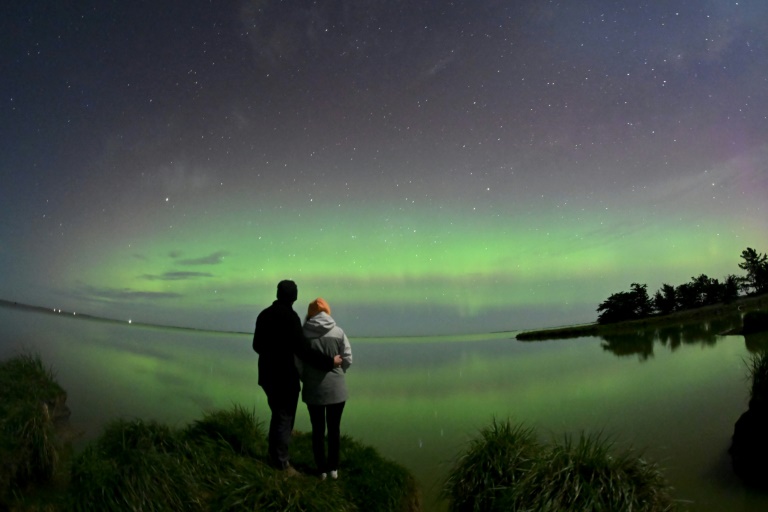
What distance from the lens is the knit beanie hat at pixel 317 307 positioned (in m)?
7.15

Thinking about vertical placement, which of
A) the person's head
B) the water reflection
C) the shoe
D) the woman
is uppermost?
the person's head

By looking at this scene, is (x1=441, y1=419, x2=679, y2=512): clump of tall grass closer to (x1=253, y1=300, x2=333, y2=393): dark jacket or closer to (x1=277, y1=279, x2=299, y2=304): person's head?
(x1=253, y1=300, x2=333, y2=393): dark jacket

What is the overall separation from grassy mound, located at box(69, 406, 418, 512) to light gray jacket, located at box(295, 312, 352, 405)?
134 centimetres

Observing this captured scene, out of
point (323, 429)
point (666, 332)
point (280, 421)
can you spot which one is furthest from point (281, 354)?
point (666, 332)

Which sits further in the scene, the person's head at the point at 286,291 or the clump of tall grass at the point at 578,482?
the person's head at the point at 286,291

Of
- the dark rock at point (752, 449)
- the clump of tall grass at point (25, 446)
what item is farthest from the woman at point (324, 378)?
the dark rock at point (752, 449)

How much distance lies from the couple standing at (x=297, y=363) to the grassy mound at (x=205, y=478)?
82cm

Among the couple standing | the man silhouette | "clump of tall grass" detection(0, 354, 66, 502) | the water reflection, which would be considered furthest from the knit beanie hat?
the water reflection

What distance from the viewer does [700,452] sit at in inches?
434

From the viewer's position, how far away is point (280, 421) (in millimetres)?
7141

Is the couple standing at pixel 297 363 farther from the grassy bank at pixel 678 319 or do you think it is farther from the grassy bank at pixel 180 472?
the grassy bank at pixel 678 319

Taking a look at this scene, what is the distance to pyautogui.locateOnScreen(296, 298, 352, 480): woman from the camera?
6.95m

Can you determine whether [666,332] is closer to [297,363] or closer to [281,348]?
[297,363]

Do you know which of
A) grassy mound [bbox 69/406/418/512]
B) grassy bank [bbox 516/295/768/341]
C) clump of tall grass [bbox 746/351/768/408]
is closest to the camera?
grassy mound [bbox 69/406/418/512]
